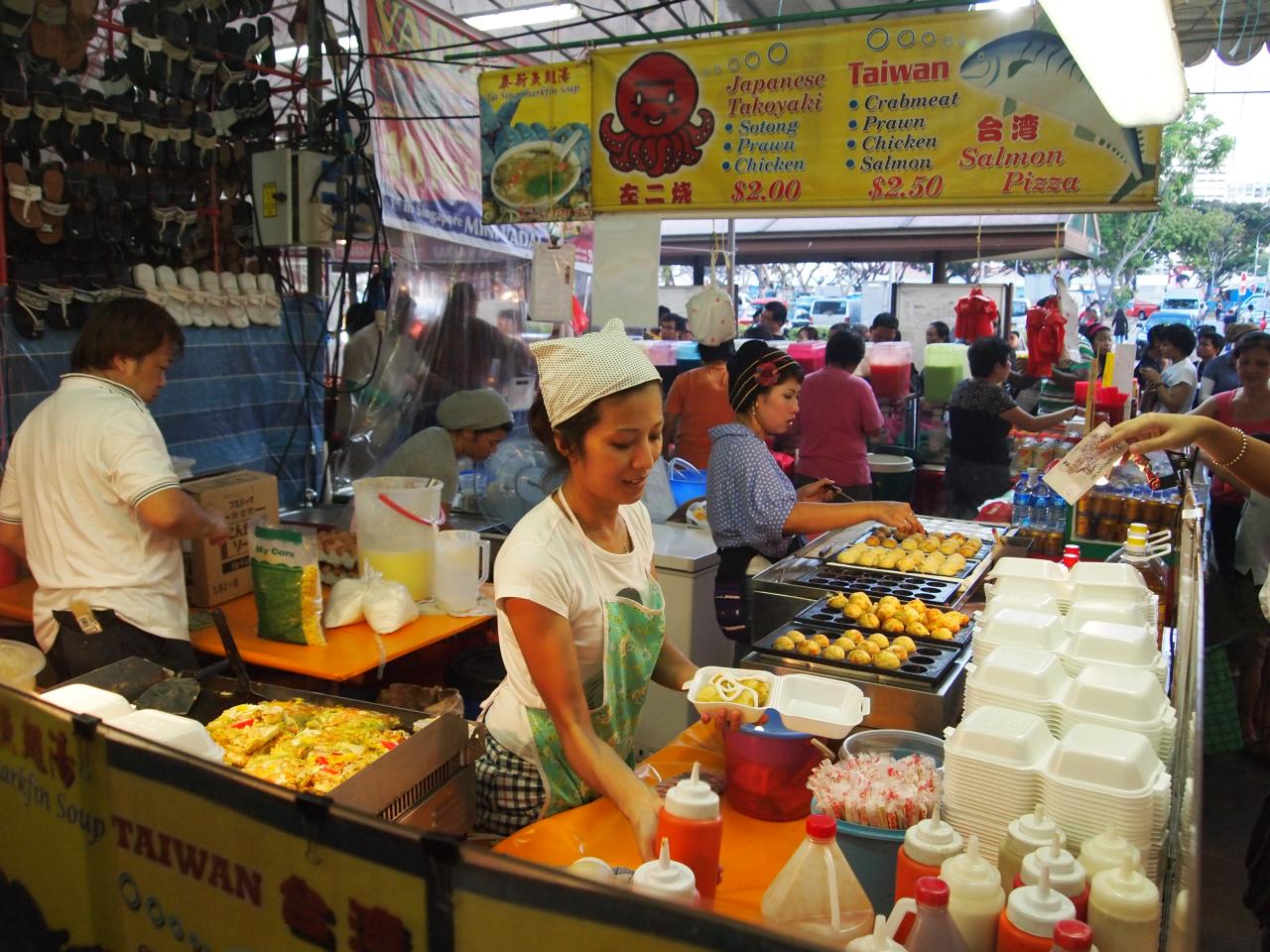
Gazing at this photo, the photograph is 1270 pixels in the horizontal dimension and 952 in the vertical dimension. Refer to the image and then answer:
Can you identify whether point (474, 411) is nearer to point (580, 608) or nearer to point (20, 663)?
point (20, 663)

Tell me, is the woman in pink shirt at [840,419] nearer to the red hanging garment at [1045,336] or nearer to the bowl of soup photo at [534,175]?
the red hanging garment at [1045,336]

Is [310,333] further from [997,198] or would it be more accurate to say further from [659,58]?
[997,198]

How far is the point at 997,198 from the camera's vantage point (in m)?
4.44

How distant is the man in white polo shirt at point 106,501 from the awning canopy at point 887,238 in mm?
7761

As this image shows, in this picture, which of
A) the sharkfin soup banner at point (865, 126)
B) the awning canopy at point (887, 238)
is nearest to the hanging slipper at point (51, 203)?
the sharkfin soup banner at point (865, 126)

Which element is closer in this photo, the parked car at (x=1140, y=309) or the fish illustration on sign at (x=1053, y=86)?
the fish illustration on sign at (x=1053, y=86)

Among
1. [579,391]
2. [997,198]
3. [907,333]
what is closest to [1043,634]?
[579,391]

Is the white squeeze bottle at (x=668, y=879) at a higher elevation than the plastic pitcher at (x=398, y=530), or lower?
higher

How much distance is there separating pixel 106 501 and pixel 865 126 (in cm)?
367

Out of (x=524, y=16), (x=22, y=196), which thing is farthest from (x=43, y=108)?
(x=524, y=16)

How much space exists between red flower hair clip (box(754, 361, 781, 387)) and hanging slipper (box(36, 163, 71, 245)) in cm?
349

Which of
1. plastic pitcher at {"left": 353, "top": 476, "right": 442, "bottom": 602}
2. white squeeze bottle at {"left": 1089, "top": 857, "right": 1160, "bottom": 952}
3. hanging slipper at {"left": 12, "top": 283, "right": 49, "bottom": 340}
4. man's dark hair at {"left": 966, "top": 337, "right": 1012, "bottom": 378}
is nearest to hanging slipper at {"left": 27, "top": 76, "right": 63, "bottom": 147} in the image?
hanging slipper at {"left": 12, "top": 283, "right": 49, "bottom": 340}

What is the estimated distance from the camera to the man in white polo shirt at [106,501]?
313 cm

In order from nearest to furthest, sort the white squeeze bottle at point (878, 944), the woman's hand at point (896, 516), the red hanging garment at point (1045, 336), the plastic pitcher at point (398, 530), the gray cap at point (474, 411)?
the white squeeze bottle at point (878, 944), the woman's hand at point (896, 516), the plastic pitcher at point (398, 530), the gray cap at point (474, 411), the red hanging garment at point (1045, 336)
